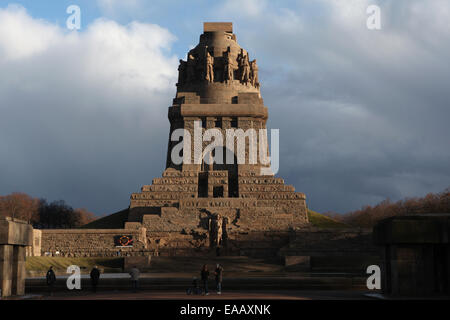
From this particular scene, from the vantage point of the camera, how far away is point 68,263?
4141 cm

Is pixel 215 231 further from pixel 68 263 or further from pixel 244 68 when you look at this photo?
pixel 244 68

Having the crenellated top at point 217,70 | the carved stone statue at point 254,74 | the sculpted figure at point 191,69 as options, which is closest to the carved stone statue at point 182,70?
the crenellated top at point 217,70

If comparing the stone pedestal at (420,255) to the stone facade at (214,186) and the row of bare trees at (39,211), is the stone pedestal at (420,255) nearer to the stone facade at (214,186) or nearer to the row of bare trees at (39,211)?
the stone facade at (214,186)

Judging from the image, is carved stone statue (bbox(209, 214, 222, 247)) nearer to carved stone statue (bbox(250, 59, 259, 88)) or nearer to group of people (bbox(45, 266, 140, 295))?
group of people (bbox(45, 266, 140, 295))

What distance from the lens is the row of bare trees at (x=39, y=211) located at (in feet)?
A: 269

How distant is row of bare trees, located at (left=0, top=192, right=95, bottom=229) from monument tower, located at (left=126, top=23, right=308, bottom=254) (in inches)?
1173

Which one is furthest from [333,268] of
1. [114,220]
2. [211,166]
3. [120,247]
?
[114,220]

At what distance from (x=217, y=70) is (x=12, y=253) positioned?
50.2 metres

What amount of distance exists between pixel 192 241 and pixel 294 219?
11482mm

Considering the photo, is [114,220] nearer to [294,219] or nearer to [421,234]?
[294,219]

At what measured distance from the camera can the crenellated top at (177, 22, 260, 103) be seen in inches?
2606

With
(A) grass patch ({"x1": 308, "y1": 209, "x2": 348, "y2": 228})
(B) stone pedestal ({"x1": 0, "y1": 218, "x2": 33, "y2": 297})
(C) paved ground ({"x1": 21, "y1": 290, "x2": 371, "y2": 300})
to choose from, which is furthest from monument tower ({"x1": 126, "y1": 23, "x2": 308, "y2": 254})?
(B) stone pedestal ({"x1": 0, "y1": 218, "x2": 33, "y2": 297})

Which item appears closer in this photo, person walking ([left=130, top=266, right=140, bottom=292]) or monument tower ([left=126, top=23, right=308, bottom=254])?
person walking ([left=130, top=266, right=140, bottom=292])
